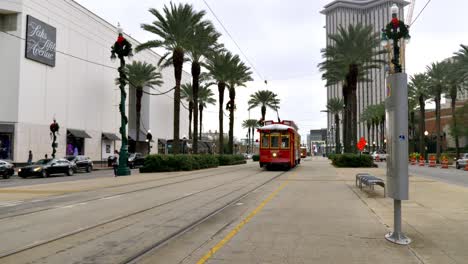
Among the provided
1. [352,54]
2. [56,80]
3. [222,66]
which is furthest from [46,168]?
[352,54]

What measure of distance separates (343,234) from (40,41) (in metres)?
44.0

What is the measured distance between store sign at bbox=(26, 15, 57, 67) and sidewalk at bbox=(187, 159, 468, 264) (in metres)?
Answer: 37.8

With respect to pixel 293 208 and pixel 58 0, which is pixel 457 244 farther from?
pixel 58 0

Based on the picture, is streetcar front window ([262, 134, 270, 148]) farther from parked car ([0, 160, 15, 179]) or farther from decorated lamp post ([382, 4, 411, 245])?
decorated lamp post ([382, 4, 411, 245])

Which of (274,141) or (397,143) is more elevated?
(274,141)

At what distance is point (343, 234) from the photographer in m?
8.37

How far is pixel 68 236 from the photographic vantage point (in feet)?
26.9

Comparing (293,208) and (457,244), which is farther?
(293,208)

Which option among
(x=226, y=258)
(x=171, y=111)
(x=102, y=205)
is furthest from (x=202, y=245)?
(x=171, y=111)

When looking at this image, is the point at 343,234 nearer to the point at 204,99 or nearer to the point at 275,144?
the point at 275,144

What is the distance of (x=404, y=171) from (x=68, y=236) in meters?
6.29

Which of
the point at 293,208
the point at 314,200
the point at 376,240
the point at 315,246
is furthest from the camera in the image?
the point at 314,200

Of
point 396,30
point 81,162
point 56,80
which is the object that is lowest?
point 81,162

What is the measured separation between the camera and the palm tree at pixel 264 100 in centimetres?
7000
